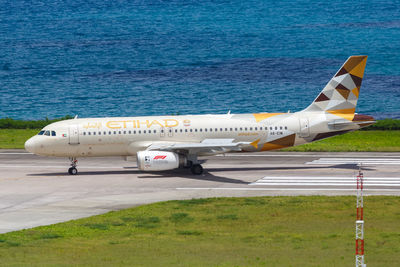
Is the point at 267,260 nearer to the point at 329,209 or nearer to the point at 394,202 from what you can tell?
the point at 329,209

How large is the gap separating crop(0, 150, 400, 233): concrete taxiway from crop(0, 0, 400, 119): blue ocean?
224ft

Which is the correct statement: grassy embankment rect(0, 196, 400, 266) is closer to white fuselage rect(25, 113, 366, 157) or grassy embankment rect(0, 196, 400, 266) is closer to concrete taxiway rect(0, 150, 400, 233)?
concrete taxiway rect(0, 150, 400, 233)

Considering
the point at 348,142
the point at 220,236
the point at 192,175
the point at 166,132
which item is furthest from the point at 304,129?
the point at 220,236

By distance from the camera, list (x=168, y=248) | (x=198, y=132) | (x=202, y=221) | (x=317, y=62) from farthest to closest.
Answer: (x=317, y=62) < (x=198, y=132) < (x=202, y=221) < (x=168, y=248)

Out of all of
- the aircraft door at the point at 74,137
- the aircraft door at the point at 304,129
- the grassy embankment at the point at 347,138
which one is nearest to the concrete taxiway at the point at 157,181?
the aircraft door at the point at 74,137

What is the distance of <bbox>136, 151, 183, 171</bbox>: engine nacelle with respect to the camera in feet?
139

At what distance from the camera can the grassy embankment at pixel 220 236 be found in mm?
22594

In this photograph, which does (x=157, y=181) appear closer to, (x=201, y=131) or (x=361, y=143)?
(x=201, y=131)

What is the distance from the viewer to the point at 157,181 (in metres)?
41.9

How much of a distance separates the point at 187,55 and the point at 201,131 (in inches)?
4289

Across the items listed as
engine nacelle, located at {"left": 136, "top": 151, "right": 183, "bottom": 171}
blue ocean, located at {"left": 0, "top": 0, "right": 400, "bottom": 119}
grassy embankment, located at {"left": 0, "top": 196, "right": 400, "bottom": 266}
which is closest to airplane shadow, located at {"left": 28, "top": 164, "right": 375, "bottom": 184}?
engine nacelle, located at {"left": 136, "top": 151, "right": 183, "bottom": 171}

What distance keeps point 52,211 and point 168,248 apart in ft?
33.1

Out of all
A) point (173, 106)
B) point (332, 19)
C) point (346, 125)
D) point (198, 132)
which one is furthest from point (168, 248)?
point (332, 19)

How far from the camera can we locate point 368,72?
137375 mm
